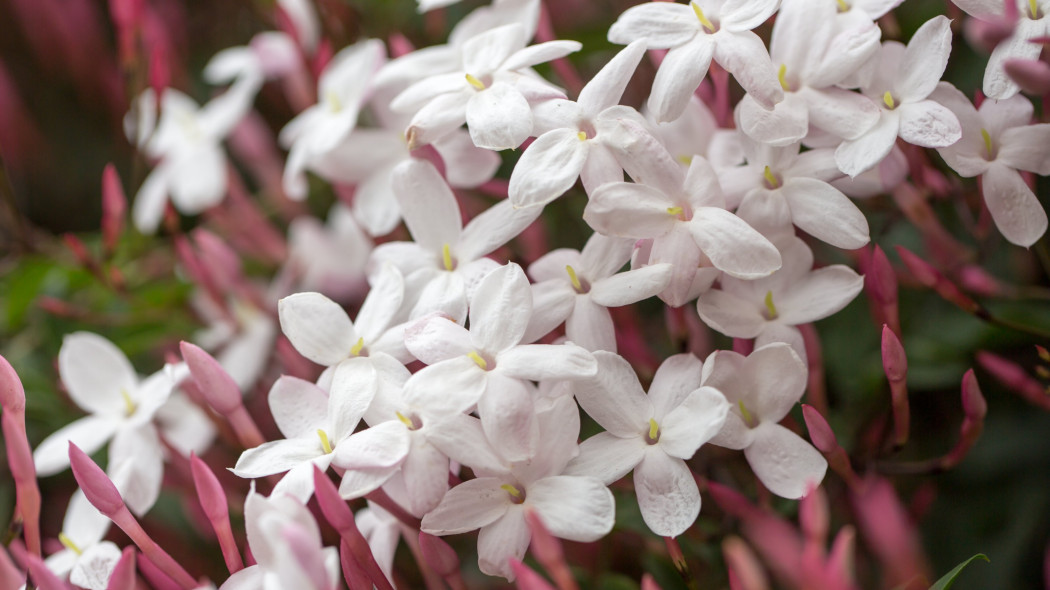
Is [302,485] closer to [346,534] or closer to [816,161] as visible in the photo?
[346,534]

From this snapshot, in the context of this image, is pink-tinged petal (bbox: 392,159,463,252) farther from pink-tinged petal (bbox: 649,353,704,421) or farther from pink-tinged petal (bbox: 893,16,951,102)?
pink-tinged petal (bbox: 893,16,951,102)

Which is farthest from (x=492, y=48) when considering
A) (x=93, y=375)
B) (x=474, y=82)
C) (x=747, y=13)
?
(x=93, y=375)

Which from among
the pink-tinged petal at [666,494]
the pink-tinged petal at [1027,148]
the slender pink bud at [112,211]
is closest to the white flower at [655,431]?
the pink-tinged petal at [666,494]

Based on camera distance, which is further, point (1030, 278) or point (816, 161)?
point (1030, 278)

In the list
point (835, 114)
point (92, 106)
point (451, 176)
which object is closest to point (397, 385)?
point (451, 176)

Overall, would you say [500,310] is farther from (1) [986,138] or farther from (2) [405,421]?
(1) [986,138]

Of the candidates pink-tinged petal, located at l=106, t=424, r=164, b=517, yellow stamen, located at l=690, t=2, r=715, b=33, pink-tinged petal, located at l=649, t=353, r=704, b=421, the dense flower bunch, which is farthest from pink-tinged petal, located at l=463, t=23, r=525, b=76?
pink-tinged petal, located at l=106, t=424, r=164, b=517
